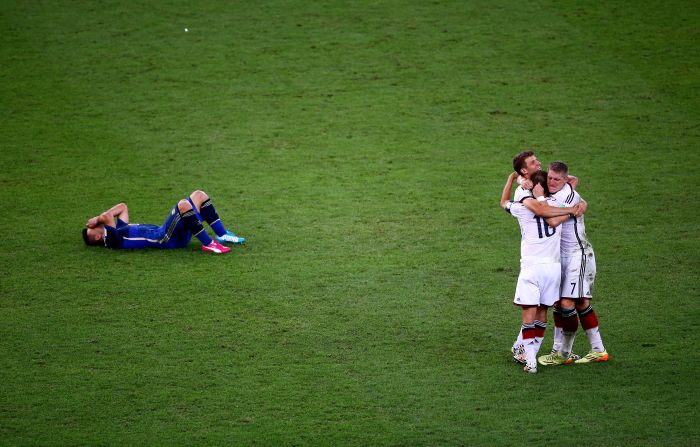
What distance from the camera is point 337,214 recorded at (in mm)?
12477

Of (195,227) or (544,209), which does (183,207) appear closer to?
(195,227)

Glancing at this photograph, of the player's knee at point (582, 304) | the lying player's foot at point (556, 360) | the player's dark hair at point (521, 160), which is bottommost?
the lying player's foot at point (556, 360)

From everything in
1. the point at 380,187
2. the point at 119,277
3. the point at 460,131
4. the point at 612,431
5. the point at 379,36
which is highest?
the point at 379,36

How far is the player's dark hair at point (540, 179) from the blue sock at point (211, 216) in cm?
441

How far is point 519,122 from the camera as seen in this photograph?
14.9 meters

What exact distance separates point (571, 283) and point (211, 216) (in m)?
4.79

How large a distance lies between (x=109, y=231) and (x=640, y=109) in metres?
8.81

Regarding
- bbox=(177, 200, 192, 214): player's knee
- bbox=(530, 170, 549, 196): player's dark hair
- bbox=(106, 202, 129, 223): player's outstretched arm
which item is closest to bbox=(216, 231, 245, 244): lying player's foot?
bbox=(177, 200, 192, 214): player's knee

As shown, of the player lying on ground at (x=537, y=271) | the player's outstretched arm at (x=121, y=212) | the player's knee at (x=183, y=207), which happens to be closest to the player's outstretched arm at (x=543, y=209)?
the player lying on ground at (x=537, y=271)

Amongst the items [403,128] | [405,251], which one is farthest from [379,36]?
[405,251]

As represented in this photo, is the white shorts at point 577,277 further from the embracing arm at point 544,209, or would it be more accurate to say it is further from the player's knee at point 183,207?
the player's knee at point 183,207

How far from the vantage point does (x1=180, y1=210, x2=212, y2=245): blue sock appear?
1105 centimetres

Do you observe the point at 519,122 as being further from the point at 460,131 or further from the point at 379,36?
the point at 379,36

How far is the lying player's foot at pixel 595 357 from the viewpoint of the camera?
8.48 m
